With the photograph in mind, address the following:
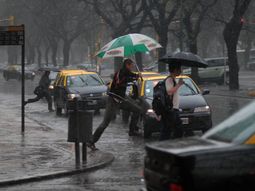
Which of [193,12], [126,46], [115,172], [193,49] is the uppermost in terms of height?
[193,12]

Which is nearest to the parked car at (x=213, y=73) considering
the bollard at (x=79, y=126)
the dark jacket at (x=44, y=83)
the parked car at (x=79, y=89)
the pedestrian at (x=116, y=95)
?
the dark jacket at (x=44, y=83)

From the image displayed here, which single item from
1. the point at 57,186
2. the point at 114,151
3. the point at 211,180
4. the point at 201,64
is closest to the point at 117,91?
the point at 114,151

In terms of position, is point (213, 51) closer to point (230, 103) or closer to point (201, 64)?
point (230, 103)

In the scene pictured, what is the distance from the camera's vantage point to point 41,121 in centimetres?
2280

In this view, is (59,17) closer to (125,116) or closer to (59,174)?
(125,116)

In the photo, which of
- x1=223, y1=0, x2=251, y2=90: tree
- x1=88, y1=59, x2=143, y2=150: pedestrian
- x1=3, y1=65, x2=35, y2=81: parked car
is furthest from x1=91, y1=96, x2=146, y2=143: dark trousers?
x1=3, y1=65, x2=35, y2=81: parked car

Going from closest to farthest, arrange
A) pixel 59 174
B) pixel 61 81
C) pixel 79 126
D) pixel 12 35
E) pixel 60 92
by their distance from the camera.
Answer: pixel 59 174, pixel 79 126, pixel 12 35, pixel 60 92, pixel 61 81

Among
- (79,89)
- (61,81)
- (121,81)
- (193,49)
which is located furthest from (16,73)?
(121,81)

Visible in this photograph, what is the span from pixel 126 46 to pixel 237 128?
11.5 m

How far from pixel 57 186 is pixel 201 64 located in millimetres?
3828

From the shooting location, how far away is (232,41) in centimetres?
3772

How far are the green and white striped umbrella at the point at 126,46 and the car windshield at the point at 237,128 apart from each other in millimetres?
10724

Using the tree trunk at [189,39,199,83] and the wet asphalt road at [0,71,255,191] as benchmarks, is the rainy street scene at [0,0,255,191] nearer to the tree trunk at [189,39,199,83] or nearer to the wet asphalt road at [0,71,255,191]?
the wet asphalt road at [0,71,255,191]

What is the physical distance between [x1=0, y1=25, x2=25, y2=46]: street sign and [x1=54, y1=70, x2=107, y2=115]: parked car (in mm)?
7179
